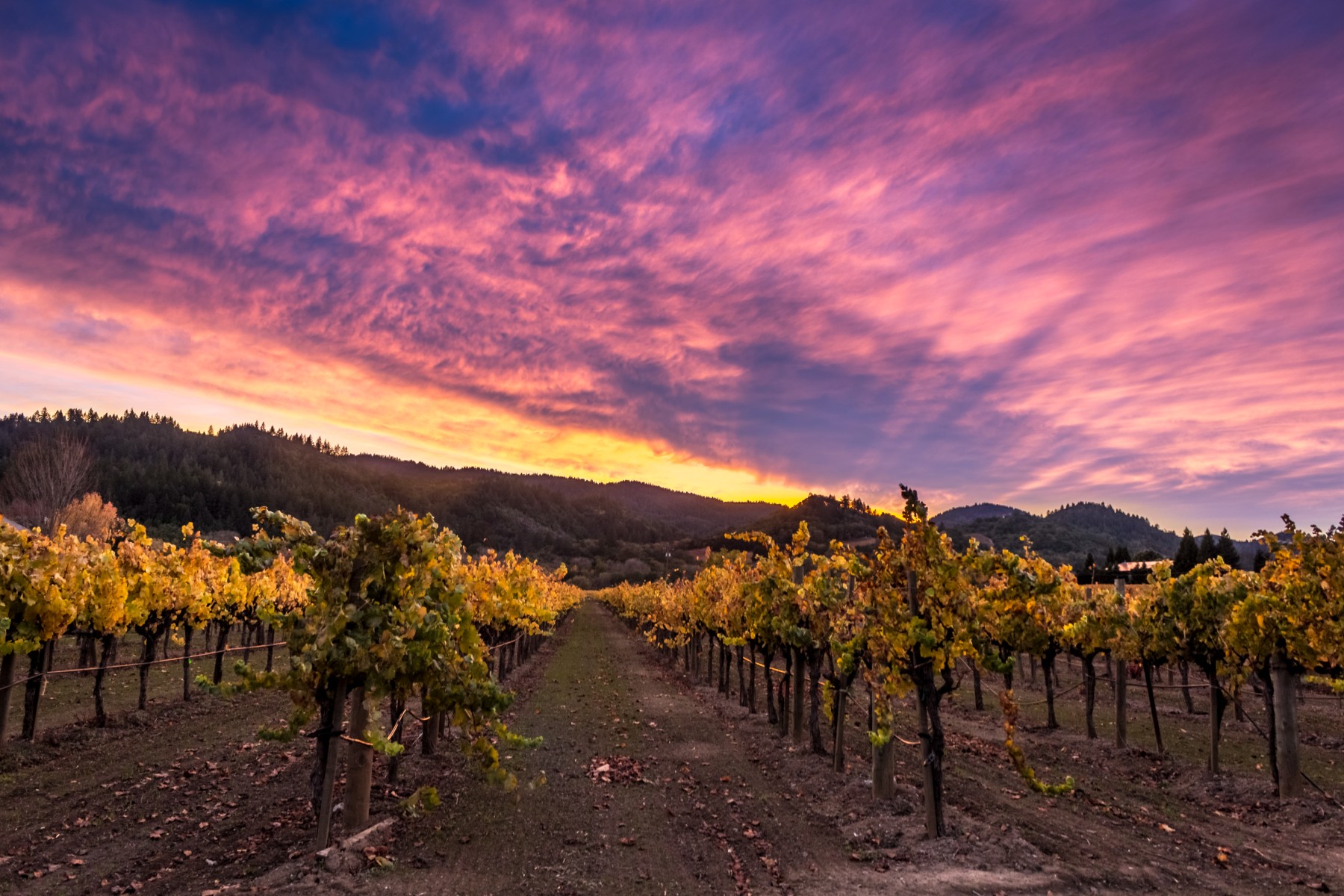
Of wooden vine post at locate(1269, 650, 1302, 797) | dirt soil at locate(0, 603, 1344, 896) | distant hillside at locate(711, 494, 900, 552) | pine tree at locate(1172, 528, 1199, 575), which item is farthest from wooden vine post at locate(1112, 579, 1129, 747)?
pine tree at locate(1172, 528, 1199, 575)

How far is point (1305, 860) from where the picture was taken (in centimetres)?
1070

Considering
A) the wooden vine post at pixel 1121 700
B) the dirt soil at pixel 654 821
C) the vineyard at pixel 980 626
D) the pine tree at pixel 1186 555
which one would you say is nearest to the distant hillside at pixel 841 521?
the vineyard at pixel 980 626

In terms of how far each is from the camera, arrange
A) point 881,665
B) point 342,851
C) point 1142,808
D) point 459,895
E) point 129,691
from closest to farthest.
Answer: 1. point 459,895
2. point 342,851
3. point 881,665
4. point 1142,808
5. point 129,691

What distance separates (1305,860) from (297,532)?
50.4 feet

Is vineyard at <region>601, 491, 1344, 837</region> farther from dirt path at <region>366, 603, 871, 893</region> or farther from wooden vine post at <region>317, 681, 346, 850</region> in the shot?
wooden vine post at <region>317, 681, 346, 850</region>

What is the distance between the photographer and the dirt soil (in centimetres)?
914

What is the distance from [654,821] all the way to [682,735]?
7.13 meters

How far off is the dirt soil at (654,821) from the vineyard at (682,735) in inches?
3.2

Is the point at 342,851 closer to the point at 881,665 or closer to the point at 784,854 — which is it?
the point at 784,854

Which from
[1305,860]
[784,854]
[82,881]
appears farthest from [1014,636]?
[82,881]

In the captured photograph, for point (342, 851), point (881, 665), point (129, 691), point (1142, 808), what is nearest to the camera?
point (342, 851)

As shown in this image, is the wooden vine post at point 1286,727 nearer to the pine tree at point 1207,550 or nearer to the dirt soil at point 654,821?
the dirt soil at point 654,821

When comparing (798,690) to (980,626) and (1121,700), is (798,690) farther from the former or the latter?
(1121,700)

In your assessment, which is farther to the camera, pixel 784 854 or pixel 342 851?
pixel 784 854
